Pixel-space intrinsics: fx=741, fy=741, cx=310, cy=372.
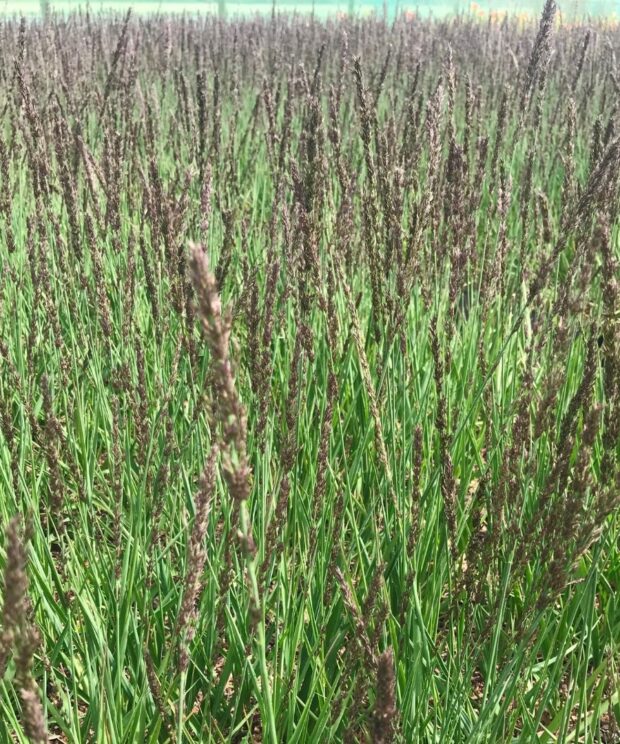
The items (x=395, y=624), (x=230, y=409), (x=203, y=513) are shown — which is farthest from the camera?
(x=395, y=624)

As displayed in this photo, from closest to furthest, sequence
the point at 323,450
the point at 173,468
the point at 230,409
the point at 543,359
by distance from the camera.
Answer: the point at 230,409 < the point at 323,450 < the point at 173,468 < the point at 543,359

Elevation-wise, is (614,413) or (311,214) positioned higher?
(311,214)

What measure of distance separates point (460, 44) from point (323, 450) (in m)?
8.92

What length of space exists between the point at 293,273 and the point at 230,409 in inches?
40.5

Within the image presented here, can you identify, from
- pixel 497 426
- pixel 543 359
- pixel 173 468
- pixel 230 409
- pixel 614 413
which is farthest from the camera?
pixel 543 359

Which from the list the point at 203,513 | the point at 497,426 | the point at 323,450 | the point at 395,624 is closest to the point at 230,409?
the point at 203,513

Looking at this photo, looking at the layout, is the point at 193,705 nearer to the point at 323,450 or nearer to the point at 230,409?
the point at 323,450

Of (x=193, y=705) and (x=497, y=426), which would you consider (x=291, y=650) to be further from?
(x=497, y=426)

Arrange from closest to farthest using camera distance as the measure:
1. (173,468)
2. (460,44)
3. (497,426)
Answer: (173,468), (497,426), (460,44)

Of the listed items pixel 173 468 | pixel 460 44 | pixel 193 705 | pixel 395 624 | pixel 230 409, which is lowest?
pixel 193 705

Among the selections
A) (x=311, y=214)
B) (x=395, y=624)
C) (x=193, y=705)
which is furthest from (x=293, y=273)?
(x=193, y=705)

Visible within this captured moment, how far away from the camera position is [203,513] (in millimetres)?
803

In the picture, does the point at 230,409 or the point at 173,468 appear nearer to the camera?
the point at 230,409

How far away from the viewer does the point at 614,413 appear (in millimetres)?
→ 1013
